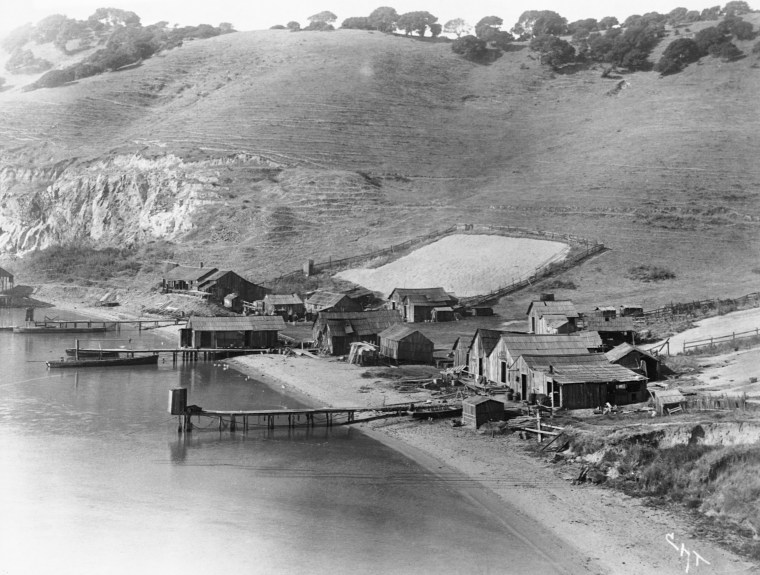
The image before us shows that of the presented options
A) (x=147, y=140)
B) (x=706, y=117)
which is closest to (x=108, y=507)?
(x=147, y=140)

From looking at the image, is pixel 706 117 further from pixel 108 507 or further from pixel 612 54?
pixel 108 507

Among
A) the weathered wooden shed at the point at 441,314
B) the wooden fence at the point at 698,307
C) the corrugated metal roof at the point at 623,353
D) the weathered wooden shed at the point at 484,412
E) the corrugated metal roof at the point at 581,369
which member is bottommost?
the weathered wooden shed at the point at 484,412

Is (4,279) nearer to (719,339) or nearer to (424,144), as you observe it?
(424,144)

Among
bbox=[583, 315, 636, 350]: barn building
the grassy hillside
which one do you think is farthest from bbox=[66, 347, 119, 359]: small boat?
the grassy hillside

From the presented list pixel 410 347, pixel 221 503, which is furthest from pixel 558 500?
pixel 410 347

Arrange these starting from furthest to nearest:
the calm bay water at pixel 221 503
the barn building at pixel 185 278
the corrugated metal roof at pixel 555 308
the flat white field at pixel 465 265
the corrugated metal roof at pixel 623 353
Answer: the barn building at pixel 185 278 → the flat white field at pixel 465 265 → the corrugated metal roof at pixel 555 308 → the corrugated metal roof at pixel 623 353 → the calm bay water at pixel 221 503

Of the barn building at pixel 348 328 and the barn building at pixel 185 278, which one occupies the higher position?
the barn building at pixel 185 278

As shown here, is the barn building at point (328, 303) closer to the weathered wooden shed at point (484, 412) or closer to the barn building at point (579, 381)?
the barn building at point (579, 381)
